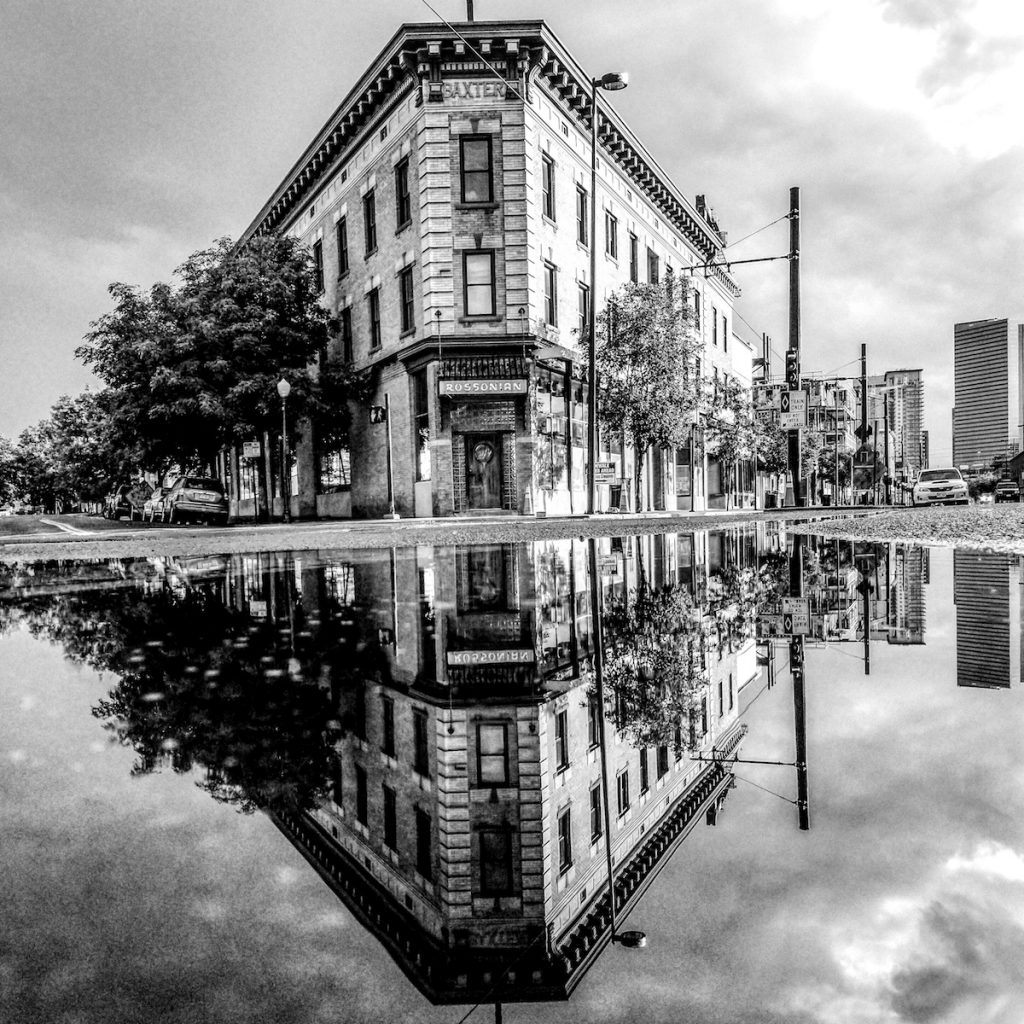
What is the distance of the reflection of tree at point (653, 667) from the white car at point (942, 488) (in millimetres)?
41075

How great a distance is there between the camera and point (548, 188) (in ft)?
87.1

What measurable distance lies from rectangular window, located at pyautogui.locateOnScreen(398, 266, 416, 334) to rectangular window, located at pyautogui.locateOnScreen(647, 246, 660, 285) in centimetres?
1349

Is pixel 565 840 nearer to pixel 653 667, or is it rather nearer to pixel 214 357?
pixel 653 667

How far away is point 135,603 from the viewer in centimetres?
492

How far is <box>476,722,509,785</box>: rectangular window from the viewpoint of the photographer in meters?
1.74

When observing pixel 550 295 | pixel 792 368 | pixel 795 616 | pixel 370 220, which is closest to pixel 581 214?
pixel 550 295

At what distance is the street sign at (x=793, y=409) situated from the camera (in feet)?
81.5

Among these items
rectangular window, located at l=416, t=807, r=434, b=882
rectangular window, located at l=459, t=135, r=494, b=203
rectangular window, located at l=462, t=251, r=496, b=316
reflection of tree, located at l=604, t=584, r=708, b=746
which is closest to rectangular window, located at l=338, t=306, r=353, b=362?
rectangular window, located at l=462, t=251, r=496, b=316

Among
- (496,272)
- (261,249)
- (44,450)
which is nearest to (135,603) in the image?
(496,272)

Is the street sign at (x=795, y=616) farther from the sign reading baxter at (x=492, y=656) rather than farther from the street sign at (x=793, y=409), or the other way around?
the street sign at (x=793, y=409)

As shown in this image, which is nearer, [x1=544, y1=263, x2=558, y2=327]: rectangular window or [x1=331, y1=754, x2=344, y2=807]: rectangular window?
[x1=331, y1=754, x2=344, y2=807]: rectangular window

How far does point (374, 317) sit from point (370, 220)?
3.48m

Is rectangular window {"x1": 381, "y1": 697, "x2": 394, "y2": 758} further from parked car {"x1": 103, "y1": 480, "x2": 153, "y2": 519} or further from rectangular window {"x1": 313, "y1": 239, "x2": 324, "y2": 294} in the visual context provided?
parked car {"x1": 103, "y1": 480, "x2": 153, "y2": 519}

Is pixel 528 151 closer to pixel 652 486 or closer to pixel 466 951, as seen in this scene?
pixel 652 486
